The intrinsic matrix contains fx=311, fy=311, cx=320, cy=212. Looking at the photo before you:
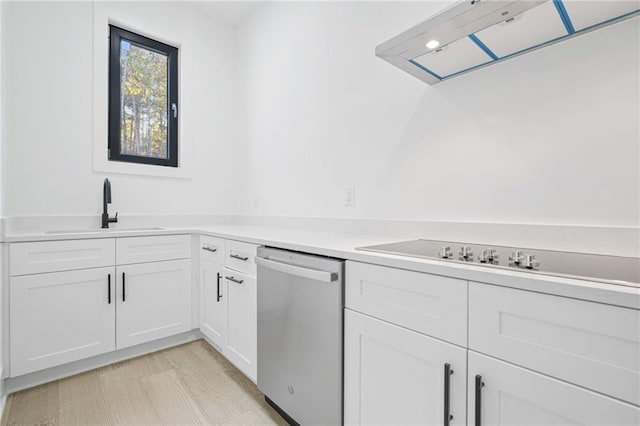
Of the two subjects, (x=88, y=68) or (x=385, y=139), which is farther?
(x=88, y=68)

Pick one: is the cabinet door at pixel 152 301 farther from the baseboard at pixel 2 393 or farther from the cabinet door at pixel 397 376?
the cabinet door at pixel 397 376

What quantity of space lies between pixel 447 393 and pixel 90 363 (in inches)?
83.3

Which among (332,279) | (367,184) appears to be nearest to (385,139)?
(367,184)

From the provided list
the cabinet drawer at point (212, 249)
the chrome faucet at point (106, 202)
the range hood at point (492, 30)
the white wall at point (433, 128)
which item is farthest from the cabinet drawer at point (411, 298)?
the chrome faucet at point (106, 202)

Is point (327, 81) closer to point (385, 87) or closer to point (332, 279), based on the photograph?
point (385, 87)

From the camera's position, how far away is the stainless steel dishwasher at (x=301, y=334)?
1.17 meters

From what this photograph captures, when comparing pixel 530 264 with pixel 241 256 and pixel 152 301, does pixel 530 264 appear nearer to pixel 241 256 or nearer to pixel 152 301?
pixel 241 256

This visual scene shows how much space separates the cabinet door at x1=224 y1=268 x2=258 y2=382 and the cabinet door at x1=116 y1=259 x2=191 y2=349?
1.74 ft

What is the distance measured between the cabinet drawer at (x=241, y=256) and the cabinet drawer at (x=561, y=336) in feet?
3.63

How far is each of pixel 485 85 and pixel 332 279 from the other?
3.42 feet

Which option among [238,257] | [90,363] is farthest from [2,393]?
[238,257]

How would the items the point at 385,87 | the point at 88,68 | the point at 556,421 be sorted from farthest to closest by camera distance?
the point at 88,68
the point at 385,87
the point at 556,421

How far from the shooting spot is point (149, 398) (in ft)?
5.38

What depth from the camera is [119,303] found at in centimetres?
197
